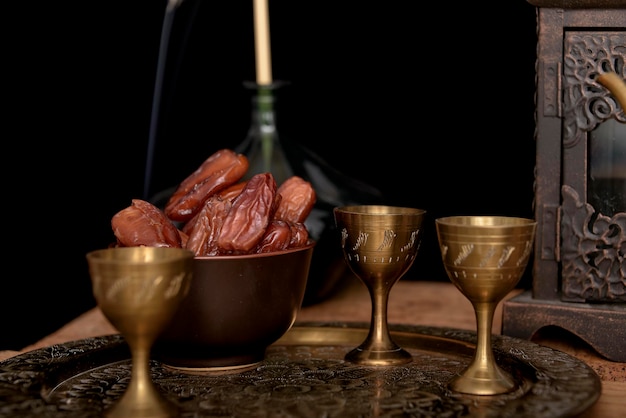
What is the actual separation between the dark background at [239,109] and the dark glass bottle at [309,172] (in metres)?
0.22

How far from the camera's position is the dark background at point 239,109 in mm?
1566

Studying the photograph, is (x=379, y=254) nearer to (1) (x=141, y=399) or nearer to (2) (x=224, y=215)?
(2) (x=224, y=215)

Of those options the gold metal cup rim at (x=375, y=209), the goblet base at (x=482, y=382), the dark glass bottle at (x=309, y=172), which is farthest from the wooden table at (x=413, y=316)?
the gold metal cup rim at (x=375, y=209)

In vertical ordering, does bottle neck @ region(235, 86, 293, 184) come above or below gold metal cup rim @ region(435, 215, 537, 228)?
above

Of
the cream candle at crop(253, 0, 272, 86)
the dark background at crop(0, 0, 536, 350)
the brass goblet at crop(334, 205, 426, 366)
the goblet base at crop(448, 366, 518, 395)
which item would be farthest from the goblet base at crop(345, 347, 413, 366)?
the dark background at crop(0, 0, 536, 350)

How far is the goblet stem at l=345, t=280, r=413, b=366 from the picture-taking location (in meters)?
1.02

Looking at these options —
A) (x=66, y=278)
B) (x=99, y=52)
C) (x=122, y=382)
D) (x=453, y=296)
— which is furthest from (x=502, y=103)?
(x=122, y=382)

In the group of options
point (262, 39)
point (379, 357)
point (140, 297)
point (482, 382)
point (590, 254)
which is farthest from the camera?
point (262, 39)

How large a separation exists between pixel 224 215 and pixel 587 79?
1.52ft

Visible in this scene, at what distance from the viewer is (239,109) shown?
1815 millimetres

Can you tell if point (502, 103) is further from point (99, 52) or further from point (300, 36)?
point (99, 52)

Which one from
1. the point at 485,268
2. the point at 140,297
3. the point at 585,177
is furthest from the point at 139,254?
the point at 585,177

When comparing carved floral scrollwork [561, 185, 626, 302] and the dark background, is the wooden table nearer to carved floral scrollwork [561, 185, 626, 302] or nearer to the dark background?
carved floral scrollwork [561, 185, 626, 302]

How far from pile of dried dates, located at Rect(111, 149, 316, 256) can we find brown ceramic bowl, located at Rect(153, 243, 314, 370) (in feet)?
0.07
